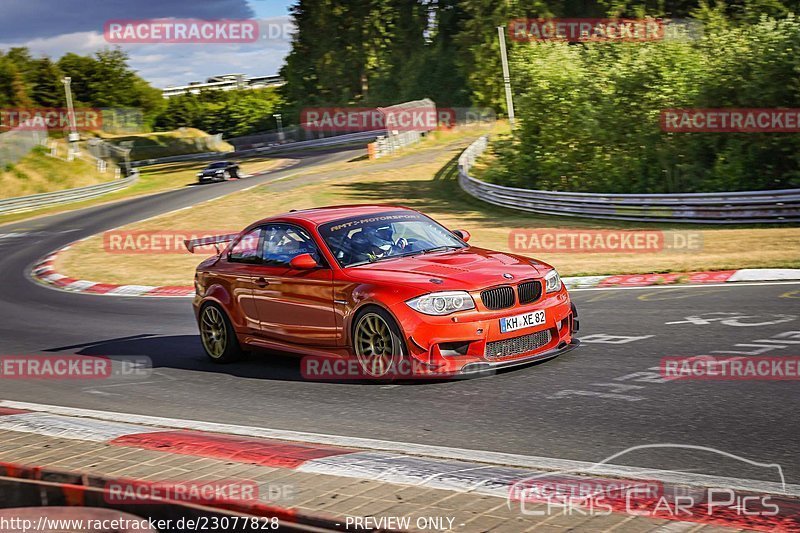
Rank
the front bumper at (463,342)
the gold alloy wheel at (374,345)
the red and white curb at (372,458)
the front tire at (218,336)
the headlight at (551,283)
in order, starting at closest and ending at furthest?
1. the red and white curb at (372,458)
2. the front bumper at (463,342)
3. the gold alloy wheel at (374,345)
4. the headlight at (551,283)
5. the front tire at (218,336)

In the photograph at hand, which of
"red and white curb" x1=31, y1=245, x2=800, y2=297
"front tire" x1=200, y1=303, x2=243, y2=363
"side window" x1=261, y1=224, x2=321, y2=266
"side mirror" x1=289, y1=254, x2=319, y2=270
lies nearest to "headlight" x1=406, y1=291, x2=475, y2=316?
"side mirror" x1=289, y1=254, x2=319, y2=270

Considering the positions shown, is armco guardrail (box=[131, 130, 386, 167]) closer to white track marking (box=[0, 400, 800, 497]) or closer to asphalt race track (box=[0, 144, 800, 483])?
asphalt race track (box=[0, 144, 800, 483])

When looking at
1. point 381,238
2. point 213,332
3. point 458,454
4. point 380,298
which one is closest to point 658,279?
point 381,238

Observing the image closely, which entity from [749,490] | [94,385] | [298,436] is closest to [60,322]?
[94,385]

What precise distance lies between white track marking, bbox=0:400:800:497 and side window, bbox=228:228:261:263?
2.50 m

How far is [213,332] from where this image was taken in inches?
425

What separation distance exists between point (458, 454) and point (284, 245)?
181 inches

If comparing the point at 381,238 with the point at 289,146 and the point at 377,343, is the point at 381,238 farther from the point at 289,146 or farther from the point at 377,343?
the point at 289,146

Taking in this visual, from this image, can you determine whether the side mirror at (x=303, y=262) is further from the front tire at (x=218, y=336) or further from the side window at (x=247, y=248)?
the front tire at (x=218, y=336)

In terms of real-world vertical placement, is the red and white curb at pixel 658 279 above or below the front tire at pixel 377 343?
below

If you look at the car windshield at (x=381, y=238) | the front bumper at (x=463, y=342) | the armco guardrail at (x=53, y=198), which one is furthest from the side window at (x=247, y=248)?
the armco guardrail at (x=53, y=198)

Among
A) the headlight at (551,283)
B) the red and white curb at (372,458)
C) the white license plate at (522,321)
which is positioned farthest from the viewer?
the headlight at (551,283)

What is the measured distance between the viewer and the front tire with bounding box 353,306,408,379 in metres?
8.41

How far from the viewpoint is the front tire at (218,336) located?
34.6ft
